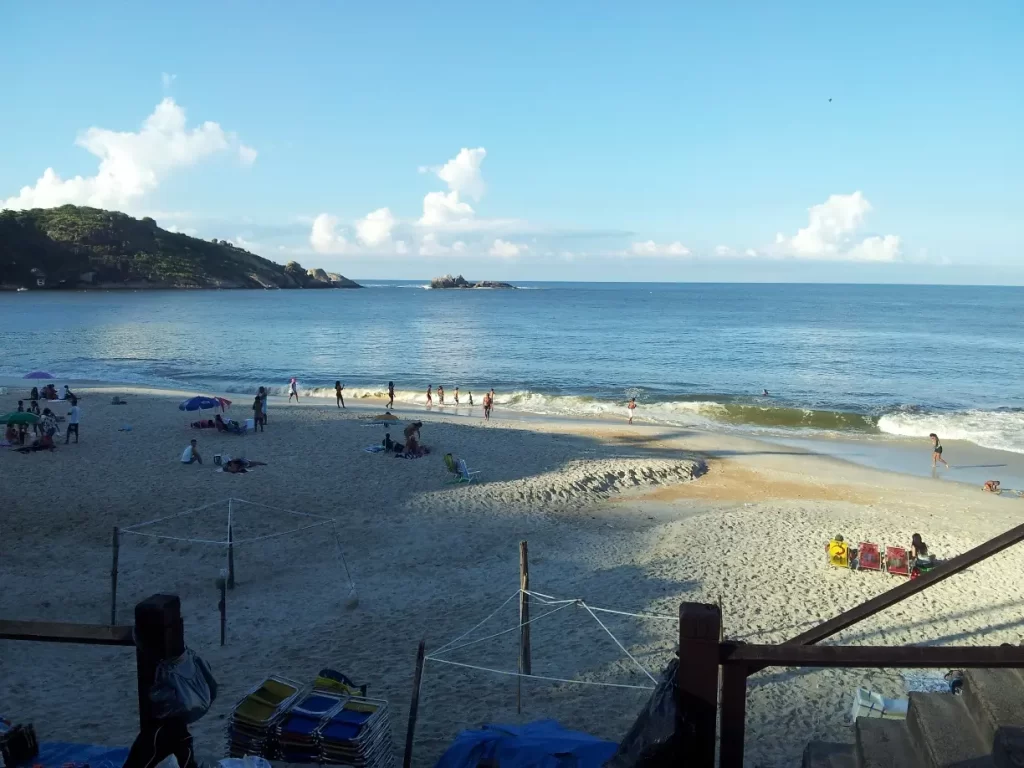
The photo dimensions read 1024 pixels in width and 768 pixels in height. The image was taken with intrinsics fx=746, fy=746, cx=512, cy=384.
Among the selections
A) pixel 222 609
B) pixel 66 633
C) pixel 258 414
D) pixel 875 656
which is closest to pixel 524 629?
pixel 222 609

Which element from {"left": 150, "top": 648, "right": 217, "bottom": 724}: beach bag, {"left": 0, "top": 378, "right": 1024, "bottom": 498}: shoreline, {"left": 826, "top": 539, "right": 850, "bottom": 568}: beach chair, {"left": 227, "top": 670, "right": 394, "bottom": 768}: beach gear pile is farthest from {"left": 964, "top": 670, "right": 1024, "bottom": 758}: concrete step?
{"left": 0, "top": 378, "right": 1024, "bottom": 498}: shoreline

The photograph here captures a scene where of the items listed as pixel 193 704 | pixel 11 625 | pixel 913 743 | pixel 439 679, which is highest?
pixel 11 625

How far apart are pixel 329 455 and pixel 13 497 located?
7.68m

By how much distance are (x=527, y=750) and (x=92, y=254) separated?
17831 centimetres

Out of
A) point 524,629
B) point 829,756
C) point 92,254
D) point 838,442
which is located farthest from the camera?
point 92,254

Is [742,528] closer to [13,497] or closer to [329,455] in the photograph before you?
[329,455]

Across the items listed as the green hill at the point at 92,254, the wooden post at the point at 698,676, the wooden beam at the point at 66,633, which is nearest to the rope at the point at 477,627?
the wooden beam at the point at 66,633

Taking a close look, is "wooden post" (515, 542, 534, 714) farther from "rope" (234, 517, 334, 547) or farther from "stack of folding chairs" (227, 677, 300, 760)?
"rope" (234, 517, 334, 547)

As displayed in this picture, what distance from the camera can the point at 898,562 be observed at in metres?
13.6

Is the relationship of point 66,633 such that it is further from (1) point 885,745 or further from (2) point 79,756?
(1) point 885,745

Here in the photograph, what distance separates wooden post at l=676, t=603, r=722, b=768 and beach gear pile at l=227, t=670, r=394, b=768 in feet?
13.9

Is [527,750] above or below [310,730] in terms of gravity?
below

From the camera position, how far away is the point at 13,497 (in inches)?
652

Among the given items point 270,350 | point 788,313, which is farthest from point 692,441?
point 788,313
